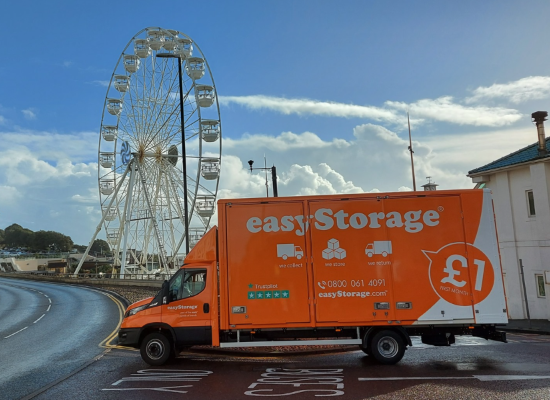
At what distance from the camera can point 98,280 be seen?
39375 millimetres

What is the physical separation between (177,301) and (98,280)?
107 ft

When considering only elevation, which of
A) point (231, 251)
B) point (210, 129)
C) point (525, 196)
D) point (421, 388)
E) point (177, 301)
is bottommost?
point (421, 388)

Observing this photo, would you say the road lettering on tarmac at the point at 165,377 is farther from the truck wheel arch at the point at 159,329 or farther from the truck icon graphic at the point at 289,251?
the truck icon graphic at the point at 289,251

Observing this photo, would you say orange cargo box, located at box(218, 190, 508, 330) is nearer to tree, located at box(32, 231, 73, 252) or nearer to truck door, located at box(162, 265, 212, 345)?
truck door, located at box(162, 265, 212, 345)

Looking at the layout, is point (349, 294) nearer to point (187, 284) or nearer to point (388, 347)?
point (388, 347)

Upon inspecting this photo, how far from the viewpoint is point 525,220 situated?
61.5ft

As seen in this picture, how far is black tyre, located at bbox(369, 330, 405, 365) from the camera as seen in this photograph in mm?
9530

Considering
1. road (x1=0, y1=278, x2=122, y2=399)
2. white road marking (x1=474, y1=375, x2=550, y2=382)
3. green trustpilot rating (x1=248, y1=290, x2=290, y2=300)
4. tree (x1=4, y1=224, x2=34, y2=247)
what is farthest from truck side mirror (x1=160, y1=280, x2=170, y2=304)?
tree (x1=4, y1=224, x2=34, y2=247)

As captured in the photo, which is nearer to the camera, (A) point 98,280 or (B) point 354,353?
(B) point 354,353

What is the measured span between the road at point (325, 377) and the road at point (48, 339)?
0.76 meters

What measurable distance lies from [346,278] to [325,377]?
6.65 ft

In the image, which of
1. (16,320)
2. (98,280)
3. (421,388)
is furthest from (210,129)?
(421,388)

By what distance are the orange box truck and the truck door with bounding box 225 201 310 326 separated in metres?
0.02

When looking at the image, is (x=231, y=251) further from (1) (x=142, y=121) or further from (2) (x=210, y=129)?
(1) (x=142, y=121)
